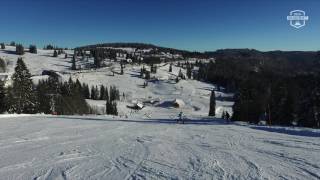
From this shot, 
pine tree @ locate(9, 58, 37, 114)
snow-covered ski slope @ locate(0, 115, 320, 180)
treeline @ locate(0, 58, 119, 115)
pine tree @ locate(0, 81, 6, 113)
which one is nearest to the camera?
snow-covered ski slope @ locate(0, 115, 320, 180)

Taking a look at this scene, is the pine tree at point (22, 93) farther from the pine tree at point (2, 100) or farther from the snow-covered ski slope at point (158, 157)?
the snow-covered ski slope at point (158, 157)

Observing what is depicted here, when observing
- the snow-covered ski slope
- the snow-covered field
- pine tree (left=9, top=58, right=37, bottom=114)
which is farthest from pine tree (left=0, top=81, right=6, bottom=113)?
the snow-covered ski slope

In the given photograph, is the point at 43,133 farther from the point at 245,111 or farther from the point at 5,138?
the point at 245,111

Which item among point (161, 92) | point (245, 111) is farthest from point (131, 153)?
point (161, 92)

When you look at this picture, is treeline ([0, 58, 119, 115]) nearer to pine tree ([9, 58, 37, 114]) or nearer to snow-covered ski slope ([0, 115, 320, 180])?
pine tree ([9, 58, 37, 114])

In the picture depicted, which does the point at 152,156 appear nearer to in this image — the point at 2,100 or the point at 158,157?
the point at 158,157

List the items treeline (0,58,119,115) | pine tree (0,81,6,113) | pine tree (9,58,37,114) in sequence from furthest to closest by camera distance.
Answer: pine tree (9,58,37,114), treeline (0,58,119,115), pine tree (0,81,6,113)
